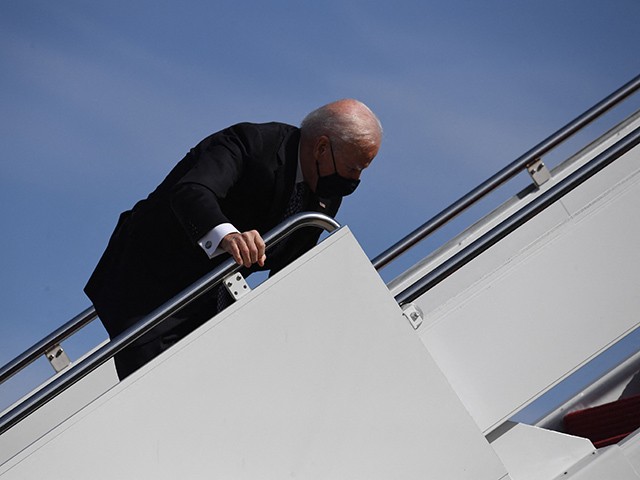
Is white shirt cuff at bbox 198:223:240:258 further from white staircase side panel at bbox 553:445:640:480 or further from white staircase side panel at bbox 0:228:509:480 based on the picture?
white staircase side panel at bbox 553:445:640:480

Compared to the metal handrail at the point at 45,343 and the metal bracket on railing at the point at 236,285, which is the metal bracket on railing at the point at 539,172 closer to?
the metal bracket on railing at the point at 236,285

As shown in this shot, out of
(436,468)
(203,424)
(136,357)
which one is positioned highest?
(136,357)

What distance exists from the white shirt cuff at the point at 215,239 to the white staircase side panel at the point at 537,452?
3.46ft

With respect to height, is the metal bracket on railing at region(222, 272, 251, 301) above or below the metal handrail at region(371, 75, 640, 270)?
above

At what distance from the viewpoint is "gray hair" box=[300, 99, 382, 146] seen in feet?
10.1

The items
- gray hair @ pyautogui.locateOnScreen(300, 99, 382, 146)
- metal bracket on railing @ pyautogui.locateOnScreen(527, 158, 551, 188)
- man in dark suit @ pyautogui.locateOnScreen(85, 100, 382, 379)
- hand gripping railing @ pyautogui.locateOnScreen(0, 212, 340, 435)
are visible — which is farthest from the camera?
metal bracket on railing @ pyautogui.locateOnScreen(527, 158, 551, 188)

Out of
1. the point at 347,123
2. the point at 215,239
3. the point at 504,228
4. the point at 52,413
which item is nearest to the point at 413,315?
the point at 504,228

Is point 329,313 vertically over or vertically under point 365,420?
over

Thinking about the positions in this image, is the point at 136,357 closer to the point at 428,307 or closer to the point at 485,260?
the point at 428,307

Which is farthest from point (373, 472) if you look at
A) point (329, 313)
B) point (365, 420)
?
→ point (329, 313)

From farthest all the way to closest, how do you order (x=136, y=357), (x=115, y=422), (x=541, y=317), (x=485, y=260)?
1. (x=485, y=260)
2. (x=136, y=357)
3. (x=541, y=317)
4. (x=115, y=422)

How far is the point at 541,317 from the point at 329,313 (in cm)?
68

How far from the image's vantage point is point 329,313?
257cm

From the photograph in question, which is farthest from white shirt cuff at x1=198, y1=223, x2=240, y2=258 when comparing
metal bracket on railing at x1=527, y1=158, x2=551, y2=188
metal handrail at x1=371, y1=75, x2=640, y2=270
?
metal bracket on railing at x1=527, y1=158, x2=551, y2=188
